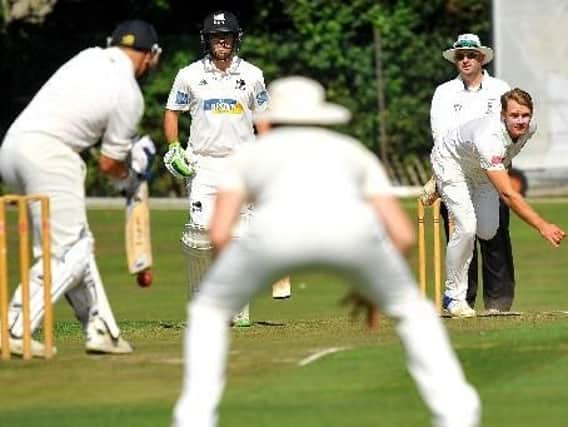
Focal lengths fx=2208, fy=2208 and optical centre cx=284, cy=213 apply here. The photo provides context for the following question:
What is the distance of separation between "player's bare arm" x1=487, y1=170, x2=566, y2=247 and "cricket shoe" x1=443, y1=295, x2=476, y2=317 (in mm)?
843

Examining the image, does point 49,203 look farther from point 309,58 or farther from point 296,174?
point 309,58

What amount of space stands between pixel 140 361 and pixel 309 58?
21520 millimetres

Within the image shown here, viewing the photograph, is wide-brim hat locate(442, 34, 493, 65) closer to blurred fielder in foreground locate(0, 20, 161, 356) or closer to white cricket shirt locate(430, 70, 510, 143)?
white cricket shirt locate(430, 70, 510, 143)

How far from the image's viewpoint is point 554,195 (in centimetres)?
3009

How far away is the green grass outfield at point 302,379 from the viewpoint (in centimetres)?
930

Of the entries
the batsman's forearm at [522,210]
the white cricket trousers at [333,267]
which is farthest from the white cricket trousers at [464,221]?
the white cricket trousers at [333,267]

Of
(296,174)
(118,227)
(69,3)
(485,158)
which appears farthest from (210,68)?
(69,3)

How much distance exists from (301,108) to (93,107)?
8.26ft

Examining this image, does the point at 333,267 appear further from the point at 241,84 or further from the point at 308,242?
the point at 241,84

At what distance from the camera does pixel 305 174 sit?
25.9ft

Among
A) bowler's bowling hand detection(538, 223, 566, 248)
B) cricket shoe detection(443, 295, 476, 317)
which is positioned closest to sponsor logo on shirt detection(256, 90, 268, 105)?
cricket shoe detection(443, 295, 476, 317)

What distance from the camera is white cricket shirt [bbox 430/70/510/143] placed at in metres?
14.2

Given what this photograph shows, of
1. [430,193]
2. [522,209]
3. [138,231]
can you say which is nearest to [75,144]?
[138,231]

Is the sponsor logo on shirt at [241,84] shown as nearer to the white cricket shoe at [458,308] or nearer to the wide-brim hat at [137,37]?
the white cricket shoe at [458,308]
